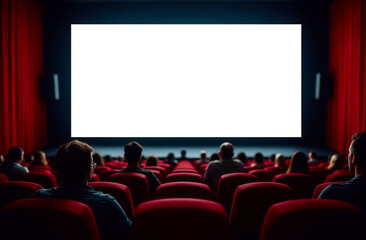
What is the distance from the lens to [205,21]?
39.3ft

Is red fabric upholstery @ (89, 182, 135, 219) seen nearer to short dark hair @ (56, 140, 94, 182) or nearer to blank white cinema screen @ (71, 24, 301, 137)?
short dark hair @ (56, 140, 94, 182)

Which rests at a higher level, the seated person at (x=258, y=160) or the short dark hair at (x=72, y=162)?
the short dark hair at (x=72, y=162)

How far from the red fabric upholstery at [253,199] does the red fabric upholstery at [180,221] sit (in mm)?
949

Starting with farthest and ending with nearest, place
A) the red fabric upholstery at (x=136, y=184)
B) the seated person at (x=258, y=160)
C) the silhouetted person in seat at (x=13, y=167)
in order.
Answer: the seated person at (x=258, y=160) < the silhouetted person in seat at (x=13, y=167) < the red fabric upholstery at (x=136, y=184)

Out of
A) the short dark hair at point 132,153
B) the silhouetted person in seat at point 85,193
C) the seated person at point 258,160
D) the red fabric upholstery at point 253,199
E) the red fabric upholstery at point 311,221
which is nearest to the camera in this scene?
the red fabric upholstery at point 311,221

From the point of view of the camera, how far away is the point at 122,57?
12.1 metres

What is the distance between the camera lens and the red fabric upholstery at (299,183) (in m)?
3.08

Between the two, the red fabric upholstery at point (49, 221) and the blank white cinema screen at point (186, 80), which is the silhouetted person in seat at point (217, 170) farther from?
the blank white cinema screen at point (186, 80)

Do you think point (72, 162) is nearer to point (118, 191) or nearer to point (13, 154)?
point (118, 191)

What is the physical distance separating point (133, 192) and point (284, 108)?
987 centimetres

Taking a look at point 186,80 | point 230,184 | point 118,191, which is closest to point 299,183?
point 230,184

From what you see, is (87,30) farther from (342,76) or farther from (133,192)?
(133,192)

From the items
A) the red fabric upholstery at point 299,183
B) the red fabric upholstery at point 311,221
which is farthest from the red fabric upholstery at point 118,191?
the red fabric upholstery at point 299,183

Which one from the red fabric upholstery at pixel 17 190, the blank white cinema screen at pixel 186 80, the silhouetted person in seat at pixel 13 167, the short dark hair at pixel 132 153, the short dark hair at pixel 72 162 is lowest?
the silhouetted person in seat at pixel 13 167
